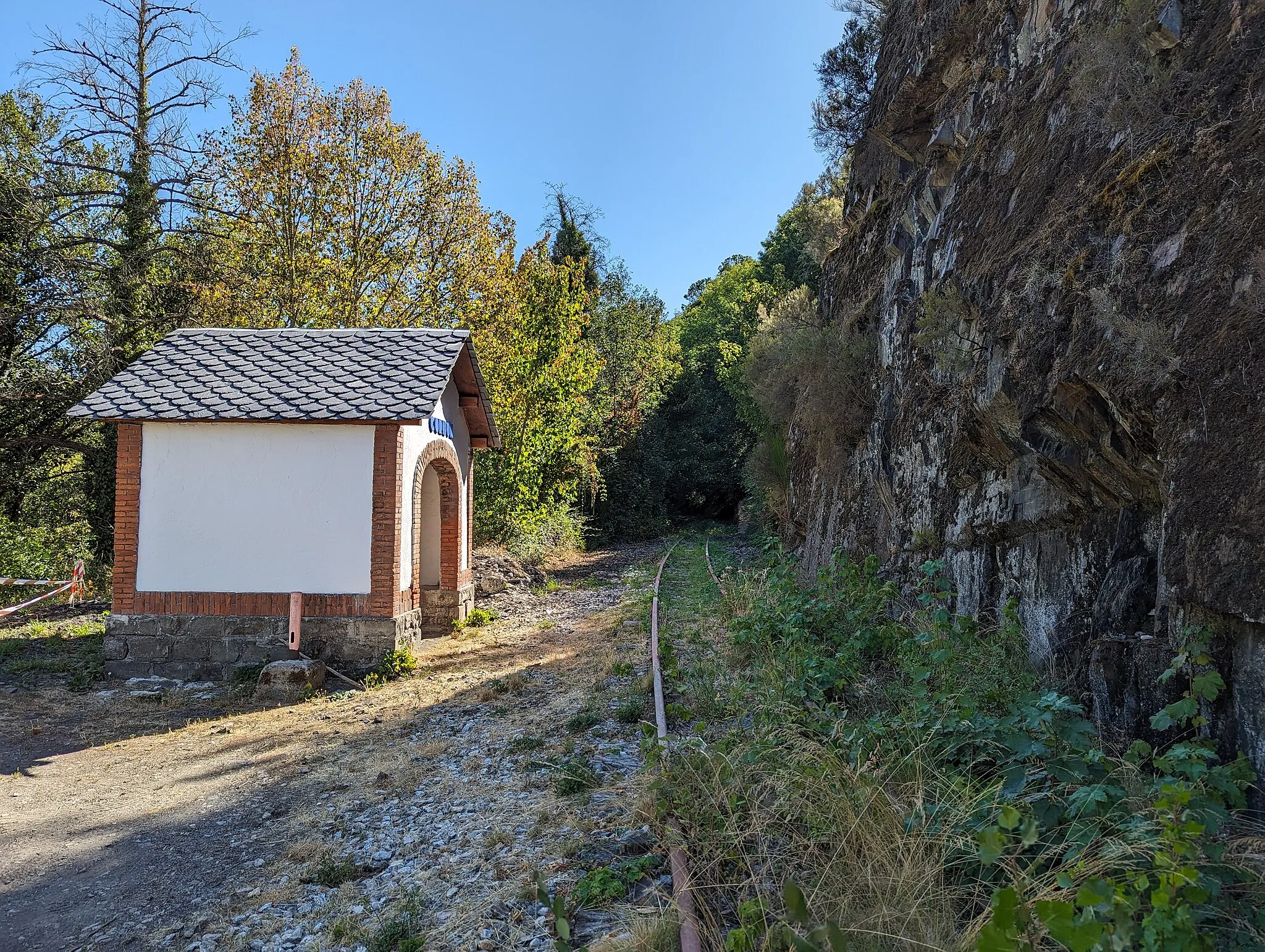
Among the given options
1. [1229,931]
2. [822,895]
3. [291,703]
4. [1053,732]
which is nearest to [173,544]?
[291,703]

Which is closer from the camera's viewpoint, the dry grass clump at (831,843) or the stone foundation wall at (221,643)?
the dry grass clump at (831,843)

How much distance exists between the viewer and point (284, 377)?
10.1 meters

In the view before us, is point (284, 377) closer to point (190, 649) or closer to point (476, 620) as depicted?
point (190, 649)

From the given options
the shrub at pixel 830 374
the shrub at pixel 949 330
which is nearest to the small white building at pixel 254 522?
the shrub at pixel 830 374

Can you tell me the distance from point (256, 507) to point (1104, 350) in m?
9.26

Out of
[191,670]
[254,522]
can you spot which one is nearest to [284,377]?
[254,522]

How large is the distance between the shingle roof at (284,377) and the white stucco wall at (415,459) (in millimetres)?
694

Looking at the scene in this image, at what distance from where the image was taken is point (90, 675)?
30.4 ft

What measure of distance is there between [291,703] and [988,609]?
731cm

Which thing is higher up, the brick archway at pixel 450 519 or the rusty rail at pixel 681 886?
the brick archway at pixel 450 519

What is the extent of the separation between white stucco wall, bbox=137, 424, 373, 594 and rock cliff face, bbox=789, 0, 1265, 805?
22.0 ft

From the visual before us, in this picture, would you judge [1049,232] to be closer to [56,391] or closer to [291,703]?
[291,703]

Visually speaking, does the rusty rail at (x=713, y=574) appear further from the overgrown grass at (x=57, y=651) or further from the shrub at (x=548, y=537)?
the overgrown grass at (x=57, y=651)

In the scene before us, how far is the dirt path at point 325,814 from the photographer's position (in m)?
3.77
